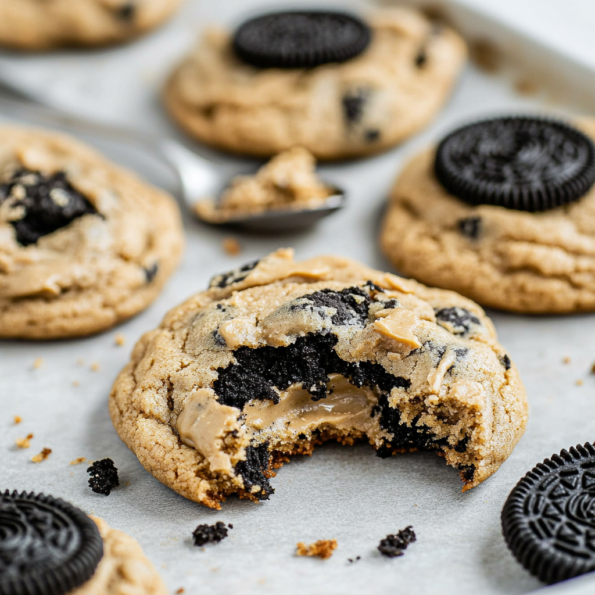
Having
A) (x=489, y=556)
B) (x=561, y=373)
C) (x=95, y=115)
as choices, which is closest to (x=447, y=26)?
(x=95, y=115)

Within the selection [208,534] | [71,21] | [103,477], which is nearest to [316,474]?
[208,534]

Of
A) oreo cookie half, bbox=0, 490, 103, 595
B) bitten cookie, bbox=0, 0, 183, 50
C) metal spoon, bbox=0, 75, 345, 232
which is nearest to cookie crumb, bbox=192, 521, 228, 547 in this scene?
oreo cookie half, bbox=0, 490, 103, 595

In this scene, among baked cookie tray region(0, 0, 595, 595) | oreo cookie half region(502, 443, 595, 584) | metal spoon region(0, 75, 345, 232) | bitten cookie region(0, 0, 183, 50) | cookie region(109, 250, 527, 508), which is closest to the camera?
oreo cookie half region(502, 443, 595, 584)

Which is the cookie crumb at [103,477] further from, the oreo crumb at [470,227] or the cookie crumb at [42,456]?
the oreo crumb at [470,227]

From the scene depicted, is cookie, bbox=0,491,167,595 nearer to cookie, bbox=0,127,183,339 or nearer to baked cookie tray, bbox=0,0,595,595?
baked cookie tray, bbox=0,0,595,595

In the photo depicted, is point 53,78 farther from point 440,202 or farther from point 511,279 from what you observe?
point 511,279

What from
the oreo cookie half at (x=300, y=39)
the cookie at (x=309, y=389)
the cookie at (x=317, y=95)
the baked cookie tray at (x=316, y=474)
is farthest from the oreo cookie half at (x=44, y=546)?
the oreo cookie half at (x=300, y=39)

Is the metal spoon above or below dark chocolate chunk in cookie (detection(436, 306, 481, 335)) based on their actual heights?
below
